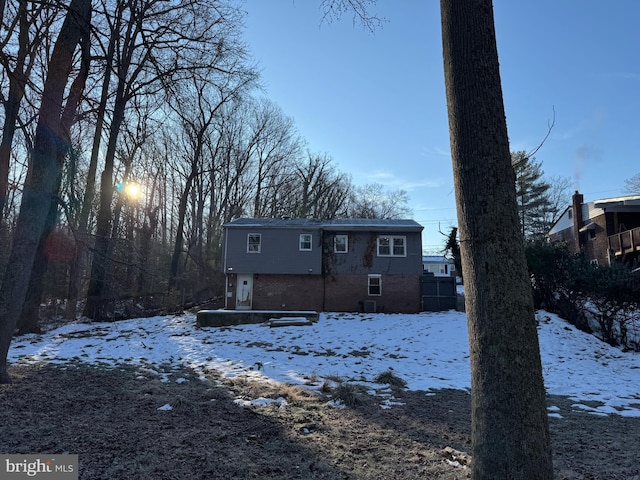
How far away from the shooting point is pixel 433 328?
53.0 ft

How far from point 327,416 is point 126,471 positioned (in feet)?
8.59

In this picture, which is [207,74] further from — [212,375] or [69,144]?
[212,375]

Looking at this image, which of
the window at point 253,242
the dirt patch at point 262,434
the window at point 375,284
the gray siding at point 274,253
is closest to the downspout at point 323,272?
the gray siding at point 274,253

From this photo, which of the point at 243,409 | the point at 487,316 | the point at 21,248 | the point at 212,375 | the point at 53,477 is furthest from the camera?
the point at 212,375

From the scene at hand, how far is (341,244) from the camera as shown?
75.7 ft

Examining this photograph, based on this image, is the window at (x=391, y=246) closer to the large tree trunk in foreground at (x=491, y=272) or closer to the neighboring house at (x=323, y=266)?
the neighboring house at (x=323, y=266)

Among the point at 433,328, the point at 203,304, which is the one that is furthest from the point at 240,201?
the point at 433,328

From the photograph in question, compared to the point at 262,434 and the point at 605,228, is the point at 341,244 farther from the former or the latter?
the point at 262,434

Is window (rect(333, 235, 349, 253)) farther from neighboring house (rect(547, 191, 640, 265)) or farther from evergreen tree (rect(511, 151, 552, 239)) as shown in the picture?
evergreen tree (rect(511, 151, 552, 239))

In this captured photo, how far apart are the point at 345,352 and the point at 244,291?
11505mm

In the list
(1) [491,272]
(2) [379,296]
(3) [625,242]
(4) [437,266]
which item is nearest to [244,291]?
(2) [379,296]

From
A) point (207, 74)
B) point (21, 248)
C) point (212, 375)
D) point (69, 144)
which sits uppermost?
point (207, 74)

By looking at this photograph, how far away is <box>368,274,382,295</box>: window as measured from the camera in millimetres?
22531

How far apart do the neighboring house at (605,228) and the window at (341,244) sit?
11.7m
